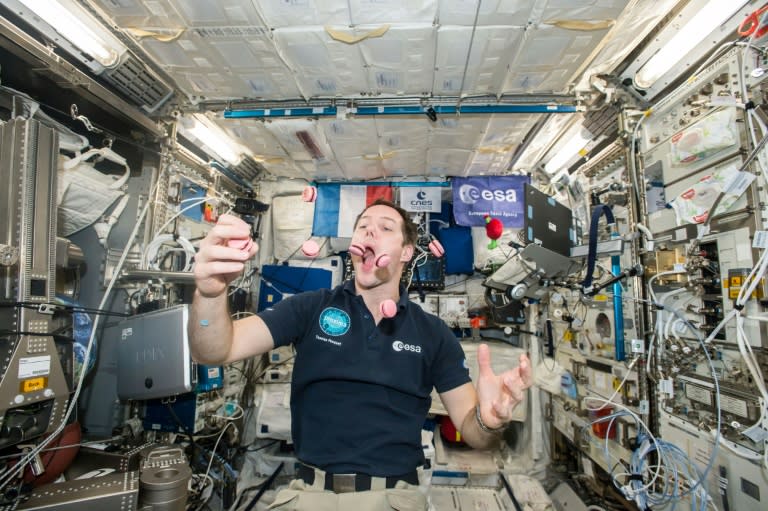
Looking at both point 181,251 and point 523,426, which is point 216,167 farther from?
point 523,426

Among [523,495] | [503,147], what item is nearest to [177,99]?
[503,147]

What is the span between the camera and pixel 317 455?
1566 millimetres

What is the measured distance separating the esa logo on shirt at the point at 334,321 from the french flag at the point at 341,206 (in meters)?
3.45

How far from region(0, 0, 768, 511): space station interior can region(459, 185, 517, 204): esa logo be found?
429 millimetres

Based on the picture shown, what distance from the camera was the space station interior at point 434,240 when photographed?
2064 millimetres

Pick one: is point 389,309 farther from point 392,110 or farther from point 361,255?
point 392,110

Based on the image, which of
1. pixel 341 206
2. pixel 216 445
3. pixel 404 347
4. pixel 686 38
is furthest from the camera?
pixel 341 206

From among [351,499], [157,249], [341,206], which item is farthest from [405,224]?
[341,206]

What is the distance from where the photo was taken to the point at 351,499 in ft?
4.79

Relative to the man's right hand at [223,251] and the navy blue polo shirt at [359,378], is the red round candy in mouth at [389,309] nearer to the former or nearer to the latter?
the navy blue polo shirt at [359,378]

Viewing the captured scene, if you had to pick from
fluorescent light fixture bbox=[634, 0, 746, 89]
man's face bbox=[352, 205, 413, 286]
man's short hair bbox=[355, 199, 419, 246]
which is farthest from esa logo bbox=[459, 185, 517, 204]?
man's face bbox=[352, 205, 413, 286]

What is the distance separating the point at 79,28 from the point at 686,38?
183 inches

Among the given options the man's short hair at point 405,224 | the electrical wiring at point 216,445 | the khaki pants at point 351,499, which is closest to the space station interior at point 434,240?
the electrical wiring at point 216,445

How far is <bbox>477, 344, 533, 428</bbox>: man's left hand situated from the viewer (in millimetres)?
1240
